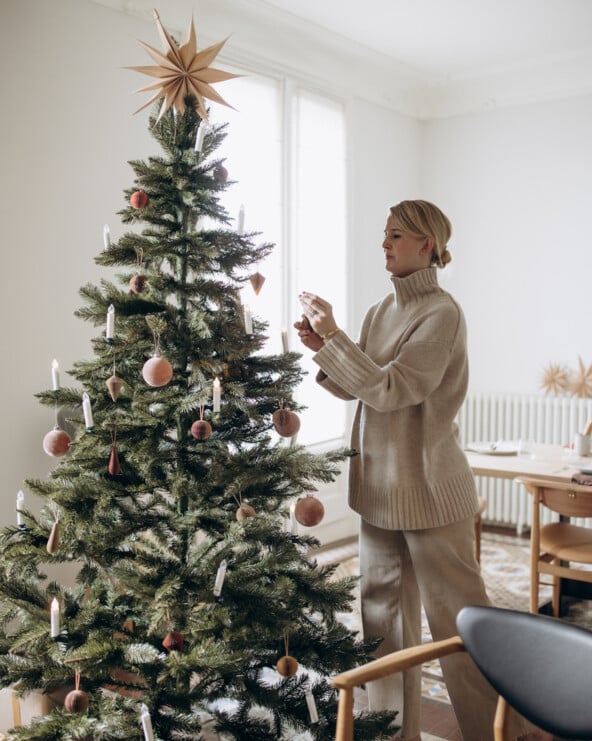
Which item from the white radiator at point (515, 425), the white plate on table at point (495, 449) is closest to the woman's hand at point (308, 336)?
the white plate on table at point (495, 449)

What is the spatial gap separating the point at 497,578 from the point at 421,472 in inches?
91.4

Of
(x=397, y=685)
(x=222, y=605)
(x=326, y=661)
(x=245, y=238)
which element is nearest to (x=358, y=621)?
(x=397, y=685)

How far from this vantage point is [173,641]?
1.74 m

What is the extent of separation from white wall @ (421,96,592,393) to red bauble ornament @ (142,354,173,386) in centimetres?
404

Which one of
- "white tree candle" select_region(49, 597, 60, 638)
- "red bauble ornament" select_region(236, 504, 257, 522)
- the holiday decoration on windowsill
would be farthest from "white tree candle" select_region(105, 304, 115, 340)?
the holiday decoration on windowsill

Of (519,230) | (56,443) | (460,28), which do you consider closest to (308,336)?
(56,443)

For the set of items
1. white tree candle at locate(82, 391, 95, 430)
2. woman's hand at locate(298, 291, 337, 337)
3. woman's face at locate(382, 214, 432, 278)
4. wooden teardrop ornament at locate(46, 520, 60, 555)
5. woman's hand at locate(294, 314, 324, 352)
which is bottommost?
wooden teardrop ornament at locate(46, 520, 60, 555)

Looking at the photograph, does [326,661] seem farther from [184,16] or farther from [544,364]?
[544,364]

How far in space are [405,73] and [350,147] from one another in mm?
743

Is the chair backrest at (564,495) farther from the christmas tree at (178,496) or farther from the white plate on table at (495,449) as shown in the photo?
the christmas tree at (178,496)

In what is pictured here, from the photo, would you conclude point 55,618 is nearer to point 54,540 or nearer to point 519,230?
point 54,540

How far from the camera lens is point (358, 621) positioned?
3.63m

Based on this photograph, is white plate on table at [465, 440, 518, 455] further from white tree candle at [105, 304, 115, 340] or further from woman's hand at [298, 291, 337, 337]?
white tree candle at [105, 304, 115, 340]

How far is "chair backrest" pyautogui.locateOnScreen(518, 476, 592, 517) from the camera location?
3.17 metres
